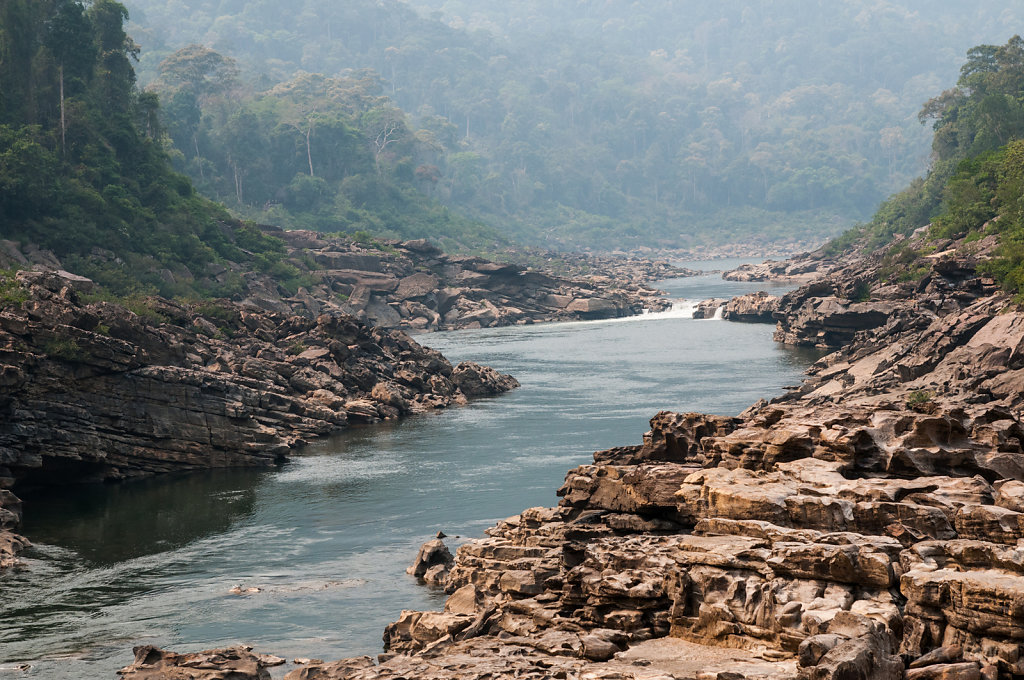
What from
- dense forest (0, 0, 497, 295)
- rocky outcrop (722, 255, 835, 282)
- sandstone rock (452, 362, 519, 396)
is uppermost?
dense forest (0, 0, 497, 295)

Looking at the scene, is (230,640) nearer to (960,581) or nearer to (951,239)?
(960,581)

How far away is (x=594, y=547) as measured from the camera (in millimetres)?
31844

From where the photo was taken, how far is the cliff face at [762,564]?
21.8m

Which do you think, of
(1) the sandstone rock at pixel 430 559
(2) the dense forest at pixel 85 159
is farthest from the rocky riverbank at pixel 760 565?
(2) the dense forest at pixel 85 159

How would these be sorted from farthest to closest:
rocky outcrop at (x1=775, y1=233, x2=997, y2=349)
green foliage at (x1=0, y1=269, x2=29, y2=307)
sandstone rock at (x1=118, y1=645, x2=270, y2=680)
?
rocky outcrop at (x1=775, y1=233, x2=997, y2=349), green foliage at (x1=0, y1=269, x2=29, y2=307), sandstone rock at (x1=118, y1=645, x2=270, y2=680)

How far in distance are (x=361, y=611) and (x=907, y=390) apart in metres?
37.5

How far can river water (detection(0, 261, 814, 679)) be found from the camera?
123 ft

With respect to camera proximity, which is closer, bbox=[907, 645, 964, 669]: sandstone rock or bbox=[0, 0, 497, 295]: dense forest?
bbox=[907, 645, 964, 669]: sandstone rock

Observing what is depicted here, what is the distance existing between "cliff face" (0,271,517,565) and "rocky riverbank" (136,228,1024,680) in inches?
982

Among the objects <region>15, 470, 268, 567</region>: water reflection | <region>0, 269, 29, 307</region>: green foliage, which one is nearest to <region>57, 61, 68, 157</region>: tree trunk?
<region>0, 269, 29, 307</region>: green foliage

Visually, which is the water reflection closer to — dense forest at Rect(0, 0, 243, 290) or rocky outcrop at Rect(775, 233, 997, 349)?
dense forest at Rect(0, 0, 243, 290)

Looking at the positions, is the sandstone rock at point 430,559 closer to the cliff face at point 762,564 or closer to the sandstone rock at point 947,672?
the cliff face at point 762,564

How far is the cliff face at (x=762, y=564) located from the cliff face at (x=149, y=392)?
→ 25336 mm

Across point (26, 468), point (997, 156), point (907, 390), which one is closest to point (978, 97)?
point (997, 156)
